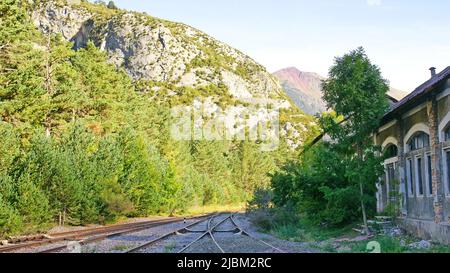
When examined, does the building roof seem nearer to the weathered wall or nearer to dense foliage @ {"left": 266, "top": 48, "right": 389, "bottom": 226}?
dense foliage @ {"left": 266, "top": 48, "right": 389, "bottom": 226}

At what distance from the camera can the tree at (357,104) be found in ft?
53.9

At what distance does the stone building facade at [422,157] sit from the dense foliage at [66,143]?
11.8 meters

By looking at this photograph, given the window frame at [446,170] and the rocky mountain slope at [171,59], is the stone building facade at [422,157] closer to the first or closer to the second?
Answer: the window frame at [446,170]

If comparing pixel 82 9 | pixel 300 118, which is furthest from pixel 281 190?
pixel 82 9

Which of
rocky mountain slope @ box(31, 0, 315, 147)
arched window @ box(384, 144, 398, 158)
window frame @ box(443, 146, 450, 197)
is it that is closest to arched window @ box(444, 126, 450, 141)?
window frame @ box(443, 146, 450, 197)

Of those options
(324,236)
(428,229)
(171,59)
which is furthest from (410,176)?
(171,59)

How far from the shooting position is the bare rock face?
109 metres

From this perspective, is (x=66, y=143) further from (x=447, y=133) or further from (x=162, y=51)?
(x=162, y=51)

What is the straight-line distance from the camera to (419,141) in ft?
53.1

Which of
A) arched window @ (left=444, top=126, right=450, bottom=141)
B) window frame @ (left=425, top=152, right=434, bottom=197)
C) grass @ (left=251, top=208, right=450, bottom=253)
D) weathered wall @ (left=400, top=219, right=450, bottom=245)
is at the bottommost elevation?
grass @ (left=251, top=208, right=450, bottom=253)

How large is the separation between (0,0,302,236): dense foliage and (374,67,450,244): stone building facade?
463 inches

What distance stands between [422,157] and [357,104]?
260cm
